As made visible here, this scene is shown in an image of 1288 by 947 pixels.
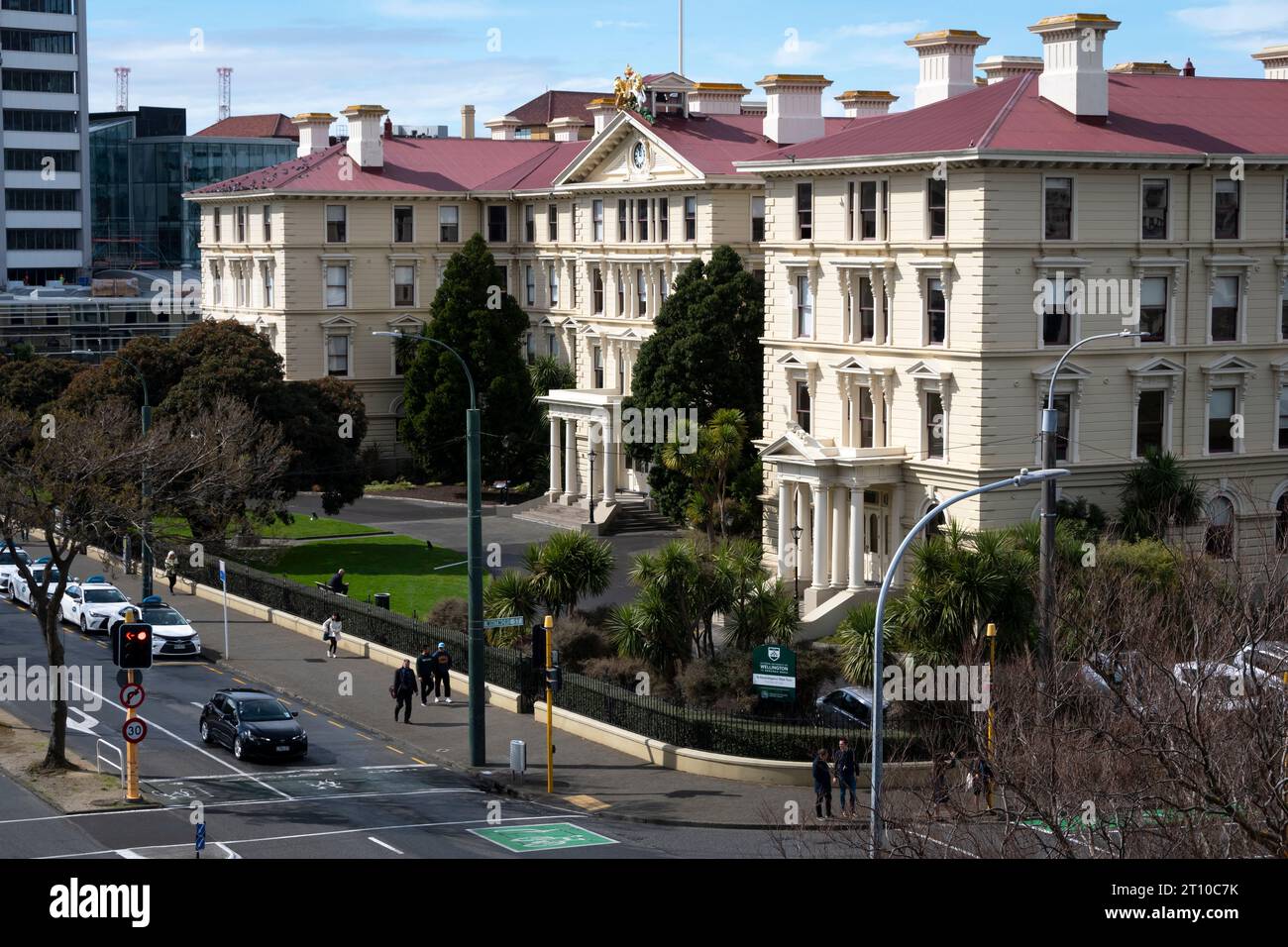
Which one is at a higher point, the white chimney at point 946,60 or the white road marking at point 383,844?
the white chimney at point 946,60

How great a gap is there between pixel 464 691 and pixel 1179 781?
27013 mm

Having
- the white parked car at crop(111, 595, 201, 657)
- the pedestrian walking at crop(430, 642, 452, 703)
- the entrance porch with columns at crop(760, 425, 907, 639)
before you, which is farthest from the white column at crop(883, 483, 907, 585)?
the white parked car at crop(111, 595, 201, 657)

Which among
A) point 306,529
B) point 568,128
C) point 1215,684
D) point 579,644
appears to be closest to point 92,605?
point 579,644

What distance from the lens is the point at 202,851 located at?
2672 centimetres

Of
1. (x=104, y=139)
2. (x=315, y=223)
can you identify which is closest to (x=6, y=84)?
(x=104, y=139)

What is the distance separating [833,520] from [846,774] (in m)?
21.1

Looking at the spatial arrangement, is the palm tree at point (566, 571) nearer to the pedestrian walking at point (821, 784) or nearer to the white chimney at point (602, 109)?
the pedestrian walking at point (821, 784)

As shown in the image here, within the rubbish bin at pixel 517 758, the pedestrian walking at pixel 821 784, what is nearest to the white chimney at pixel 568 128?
the rubbish bin at pixel 517 758

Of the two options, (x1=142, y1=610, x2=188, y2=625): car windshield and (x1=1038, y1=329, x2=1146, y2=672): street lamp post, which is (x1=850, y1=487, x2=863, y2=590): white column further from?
(x1=142, y1=610, x2=188, y2=625): car windshield

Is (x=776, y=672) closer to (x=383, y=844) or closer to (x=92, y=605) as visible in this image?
(x=383, y=844)

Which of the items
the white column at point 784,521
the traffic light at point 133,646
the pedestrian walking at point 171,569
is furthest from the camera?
the pedestrian walking at point 171,569

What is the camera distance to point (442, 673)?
4178 centimetres

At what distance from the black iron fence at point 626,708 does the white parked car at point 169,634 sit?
4020 millimetres

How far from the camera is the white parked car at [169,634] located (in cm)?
4716
